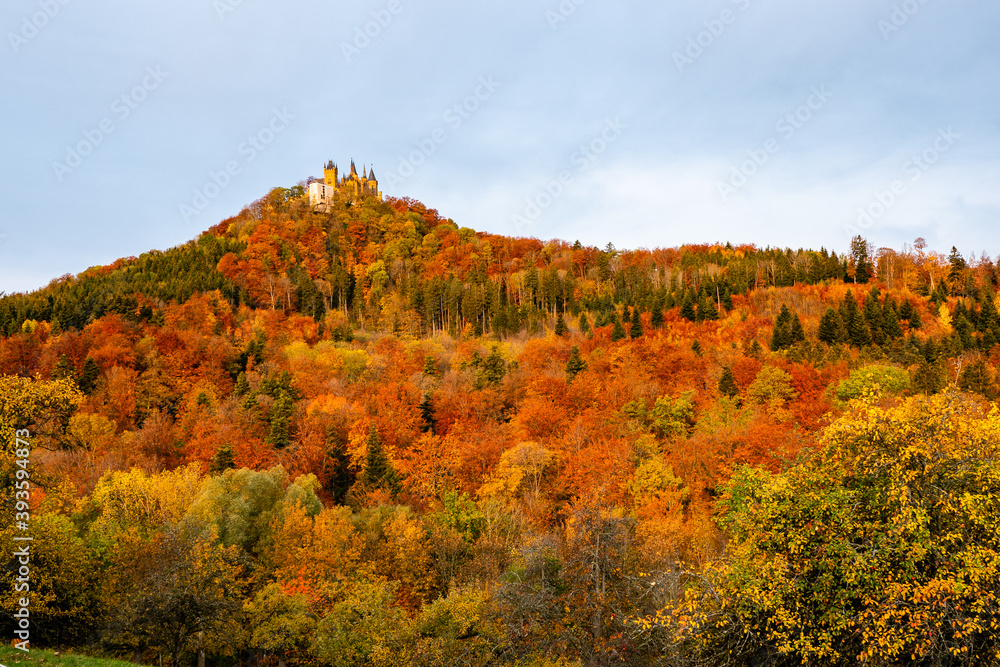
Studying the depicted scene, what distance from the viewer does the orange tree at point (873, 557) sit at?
1162 centimetres

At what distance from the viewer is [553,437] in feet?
169

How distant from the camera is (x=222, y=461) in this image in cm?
4478

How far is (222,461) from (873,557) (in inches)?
1708

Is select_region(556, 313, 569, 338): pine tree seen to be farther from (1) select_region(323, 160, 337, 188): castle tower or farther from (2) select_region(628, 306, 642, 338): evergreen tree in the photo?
(1) select_region(323, 160, 337, 188): castle tower

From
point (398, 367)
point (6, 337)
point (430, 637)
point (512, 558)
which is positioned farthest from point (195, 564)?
point (6, 337)

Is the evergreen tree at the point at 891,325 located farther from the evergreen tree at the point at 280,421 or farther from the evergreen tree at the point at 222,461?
the evergreen tree at the point at 222,461

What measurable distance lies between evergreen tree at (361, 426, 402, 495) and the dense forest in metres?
0.24

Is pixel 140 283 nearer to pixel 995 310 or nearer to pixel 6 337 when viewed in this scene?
pixel 6 337

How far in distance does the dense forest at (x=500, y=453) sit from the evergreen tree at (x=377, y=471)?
9.6 inches

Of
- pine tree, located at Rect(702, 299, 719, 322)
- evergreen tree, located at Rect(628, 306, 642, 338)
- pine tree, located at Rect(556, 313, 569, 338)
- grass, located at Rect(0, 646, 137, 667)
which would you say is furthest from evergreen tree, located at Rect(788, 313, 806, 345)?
grass, located at Rect(0, 646, 137, 667)

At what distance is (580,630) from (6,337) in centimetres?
7775

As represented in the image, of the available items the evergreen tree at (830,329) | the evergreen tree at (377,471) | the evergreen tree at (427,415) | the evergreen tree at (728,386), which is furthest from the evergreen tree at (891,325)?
the evergreen tree at (377,471)

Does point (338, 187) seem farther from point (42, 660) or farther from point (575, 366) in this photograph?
point (42, 660)

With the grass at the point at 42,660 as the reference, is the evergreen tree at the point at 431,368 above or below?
above
